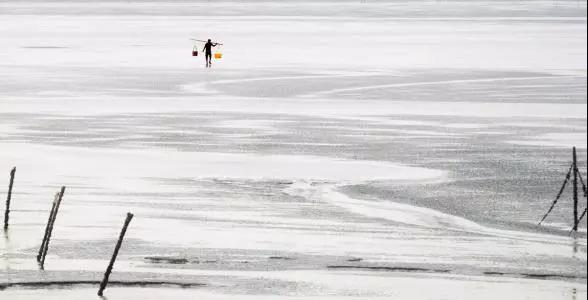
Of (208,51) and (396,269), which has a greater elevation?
(208,51)

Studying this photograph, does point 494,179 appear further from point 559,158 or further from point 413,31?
point 413,31

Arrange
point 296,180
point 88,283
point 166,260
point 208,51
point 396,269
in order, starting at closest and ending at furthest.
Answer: point 88,283 → point 396,269 → point 166,260 → point 296,180 → point 208,51

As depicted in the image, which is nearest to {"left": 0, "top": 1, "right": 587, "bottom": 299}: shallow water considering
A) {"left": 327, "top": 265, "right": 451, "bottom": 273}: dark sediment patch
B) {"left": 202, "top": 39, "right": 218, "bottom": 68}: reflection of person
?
{"left": 327, "top": 265, "right": 451, "bottom": 273}: dark sediment patch

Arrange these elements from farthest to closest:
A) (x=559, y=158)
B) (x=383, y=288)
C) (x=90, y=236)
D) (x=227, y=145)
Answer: (x=227, y=145)
(x=559, y=158)
(x=90, y=236)
(x=383, y=288)

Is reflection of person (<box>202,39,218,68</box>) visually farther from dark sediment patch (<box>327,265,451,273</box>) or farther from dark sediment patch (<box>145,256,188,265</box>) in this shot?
dark sediment patch (<box>327,265,451,273</box>)

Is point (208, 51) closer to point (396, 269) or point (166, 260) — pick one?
point (166, 260)

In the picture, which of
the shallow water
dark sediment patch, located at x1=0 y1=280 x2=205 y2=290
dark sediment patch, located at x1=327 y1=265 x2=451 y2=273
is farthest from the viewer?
dark sediment patch, located at x1=327 y1=265 x2=451 y2=273

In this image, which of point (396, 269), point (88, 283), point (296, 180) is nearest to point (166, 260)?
point (88, 283)

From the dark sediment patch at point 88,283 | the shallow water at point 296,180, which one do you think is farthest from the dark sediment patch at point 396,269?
the dark sediment patch at point 88,283

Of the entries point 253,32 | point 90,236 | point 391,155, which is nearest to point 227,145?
point 391,155

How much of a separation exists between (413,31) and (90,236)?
244ft

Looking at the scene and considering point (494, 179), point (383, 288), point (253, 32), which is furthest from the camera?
point (253, 32)

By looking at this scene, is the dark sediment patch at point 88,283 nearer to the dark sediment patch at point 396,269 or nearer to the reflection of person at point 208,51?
the dark sediment patch at point 396,269

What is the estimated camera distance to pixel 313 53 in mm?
63375
